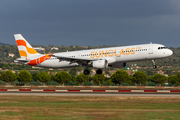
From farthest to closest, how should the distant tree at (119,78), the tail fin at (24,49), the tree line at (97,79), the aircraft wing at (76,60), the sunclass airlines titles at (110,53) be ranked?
1. the tree line at (97,79)
2. the distant tree at (119,78)
3. the tail fin at (24,49)
4. the aircraft wing at (76,60)
5. the sunclass airlines titles at (110,53)

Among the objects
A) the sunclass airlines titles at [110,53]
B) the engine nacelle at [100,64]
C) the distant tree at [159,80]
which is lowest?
the distant tree at [159,80]

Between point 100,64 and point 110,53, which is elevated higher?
point 110,53

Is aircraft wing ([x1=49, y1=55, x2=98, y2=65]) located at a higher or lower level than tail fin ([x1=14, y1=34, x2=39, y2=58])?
lower

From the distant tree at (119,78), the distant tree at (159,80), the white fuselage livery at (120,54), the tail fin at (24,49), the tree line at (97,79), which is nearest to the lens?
the white fuselage livery at (120,54)

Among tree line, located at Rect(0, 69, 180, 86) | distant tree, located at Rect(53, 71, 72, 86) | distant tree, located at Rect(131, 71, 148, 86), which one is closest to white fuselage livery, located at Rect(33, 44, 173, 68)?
tree line, located at Rect(0, 69, 180, 86)

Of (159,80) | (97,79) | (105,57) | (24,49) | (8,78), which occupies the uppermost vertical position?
(24,49)

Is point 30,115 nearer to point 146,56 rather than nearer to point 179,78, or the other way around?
point 146,56

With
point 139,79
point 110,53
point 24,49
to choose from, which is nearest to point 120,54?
point 110,53

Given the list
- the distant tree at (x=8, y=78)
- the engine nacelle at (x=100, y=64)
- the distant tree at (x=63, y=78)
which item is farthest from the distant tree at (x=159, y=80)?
the engine nacelle at (x=100, y=64)

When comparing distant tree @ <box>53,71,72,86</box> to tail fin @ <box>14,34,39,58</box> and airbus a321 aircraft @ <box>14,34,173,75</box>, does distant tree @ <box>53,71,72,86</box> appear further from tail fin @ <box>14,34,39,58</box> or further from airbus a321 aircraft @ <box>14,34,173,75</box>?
airbus a321 aircraft @ <box>14,34,173,75</box>

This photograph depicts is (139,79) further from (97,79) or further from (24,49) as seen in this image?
(24,49)

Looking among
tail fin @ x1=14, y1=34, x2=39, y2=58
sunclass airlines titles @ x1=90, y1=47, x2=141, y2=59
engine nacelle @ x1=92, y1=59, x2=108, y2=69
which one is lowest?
engine nacelle @ x1=92, y1=59, x2=108, y2=69

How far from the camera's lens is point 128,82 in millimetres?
145125

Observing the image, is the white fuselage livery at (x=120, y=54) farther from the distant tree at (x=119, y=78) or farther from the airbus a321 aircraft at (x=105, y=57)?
the distant tree at (x=119, y=78)
